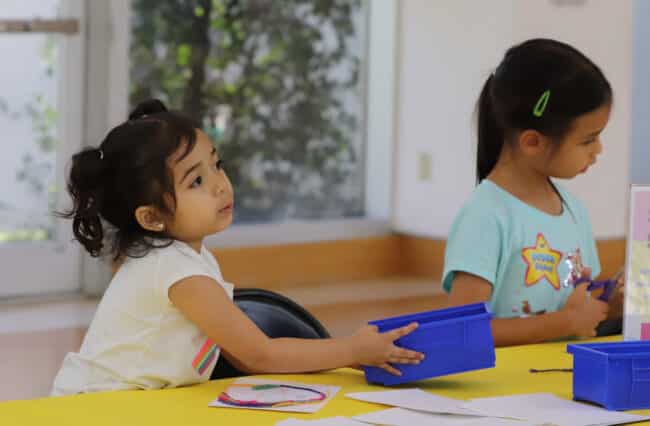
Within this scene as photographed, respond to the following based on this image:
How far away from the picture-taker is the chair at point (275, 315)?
1865mm

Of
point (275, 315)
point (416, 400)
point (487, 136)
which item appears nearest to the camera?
point (416, 400)

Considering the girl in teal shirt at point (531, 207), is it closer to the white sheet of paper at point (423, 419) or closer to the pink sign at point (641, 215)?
the pink sign at point (641, 215)

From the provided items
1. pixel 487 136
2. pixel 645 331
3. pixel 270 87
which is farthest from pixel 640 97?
pixel 645 331

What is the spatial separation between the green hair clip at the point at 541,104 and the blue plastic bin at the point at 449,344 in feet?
2.05

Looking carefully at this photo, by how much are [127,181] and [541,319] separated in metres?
0.74

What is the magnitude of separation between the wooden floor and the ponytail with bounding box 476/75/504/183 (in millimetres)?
1461

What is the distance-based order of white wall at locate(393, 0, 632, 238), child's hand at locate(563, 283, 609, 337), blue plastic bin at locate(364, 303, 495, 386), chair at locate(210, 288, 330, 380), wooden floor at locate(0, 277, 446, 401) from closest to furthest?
blue plastic bin at locate(364, 303, 495, 386), chair at locate(210, 288, 330, 380), child's hand at locate(563, 283, 609, 337), wooden floor at locate(0, 277, 446, 401), white wall at locate(393, 0, 632, 238)

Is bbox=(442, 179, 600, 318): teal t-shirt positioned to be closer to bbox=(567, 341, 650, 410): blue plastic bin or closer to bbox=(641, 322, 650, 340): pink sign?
bbox=(641, 322, 650, 340): pink sign

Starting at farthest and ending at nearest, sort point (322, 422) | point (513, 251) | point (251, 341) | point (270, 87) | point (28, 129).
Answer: point (270, 87) → point (28, 129) → point (513, 251) → point (251, 341) → point (322, 422)

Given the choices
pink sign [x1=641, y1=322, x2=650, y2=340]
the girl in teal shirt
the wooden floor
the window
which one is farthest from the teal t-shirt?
the window

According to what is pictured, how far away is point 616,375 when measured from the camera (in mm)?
1450

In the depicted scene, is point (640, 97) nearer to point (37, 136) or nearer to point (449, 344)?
point (37, 136)

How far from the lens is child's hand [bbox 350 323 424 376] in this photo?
5.15 ft

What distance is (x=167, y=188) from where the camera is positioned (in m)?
1.70
